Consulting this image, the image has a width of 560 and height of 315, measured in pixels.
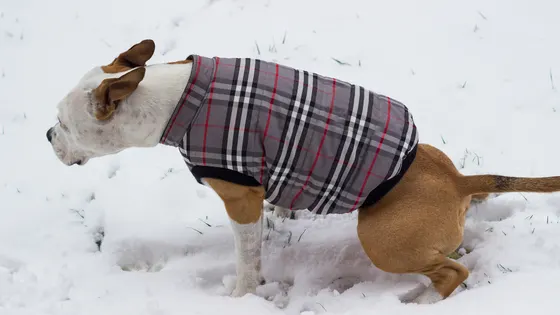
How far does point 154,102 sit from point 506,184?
1.68 meters

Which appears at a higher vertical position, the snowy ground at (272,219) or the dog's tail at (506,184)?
the dog's tail at (506,184)

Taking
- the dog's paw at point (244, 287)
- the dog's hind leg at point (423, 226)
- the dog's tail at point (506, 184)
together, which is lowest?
the dog's paw at point (244, 287)

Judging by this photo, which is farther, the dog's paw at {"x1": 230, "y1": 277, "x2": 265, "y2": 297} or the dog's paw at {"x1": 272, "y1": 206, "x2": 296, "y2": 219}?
the dog's paw at {"x1": 272, "y1": 206, "x2": 296, "y2": 219}

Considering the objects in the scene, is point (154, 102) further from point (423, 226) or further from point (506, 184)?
point (506, 184)

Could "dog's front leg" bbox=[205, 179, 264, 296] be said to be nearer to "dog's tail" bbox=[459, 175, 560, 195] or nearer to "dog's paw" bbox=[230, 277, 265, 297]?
"dog's paw" bbox=[230, 277, 265, 297]

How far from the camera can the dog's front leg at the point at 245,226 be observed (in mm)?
2939

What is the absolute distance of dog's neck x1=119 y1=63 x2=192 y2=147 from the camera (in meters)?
2.79

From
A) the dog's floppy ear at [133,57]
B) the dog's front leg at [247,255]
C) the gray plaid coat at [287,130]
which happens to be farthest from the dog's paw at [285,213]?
the dog's floppy ear at [133,57]

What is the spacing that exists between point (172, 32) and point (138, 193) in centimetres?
203

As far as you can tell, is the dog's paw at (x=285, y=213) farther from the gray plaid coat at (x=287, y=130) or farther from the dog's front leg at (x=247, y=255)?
the gray plaid coat at (x=287, y=130)

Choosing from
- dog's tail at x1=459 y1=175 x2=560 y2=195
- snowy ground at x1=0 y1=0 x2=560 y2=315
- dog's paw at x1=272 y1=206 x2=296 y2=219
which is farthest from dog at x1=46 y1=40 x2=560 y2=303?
dog's paw at x1=272 y1=206 x2=296 y2=219

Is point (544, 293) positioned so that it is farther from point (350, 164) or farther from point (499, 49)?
point (499, 49)

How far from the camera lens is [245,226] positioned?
10.1 feet

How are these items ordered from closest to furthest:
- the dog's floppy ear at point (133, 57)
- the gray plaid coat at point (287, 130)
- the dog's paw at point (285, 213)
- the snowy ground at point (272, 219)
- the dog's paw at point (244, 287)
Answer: the gray plaid coat at point (287, 130) < the dog's floppy ear at point (133, 57) < the snowy ground at point (272, 219) < the dog's paw at point (244, 287) < the dog's paw at point (285, 213)
